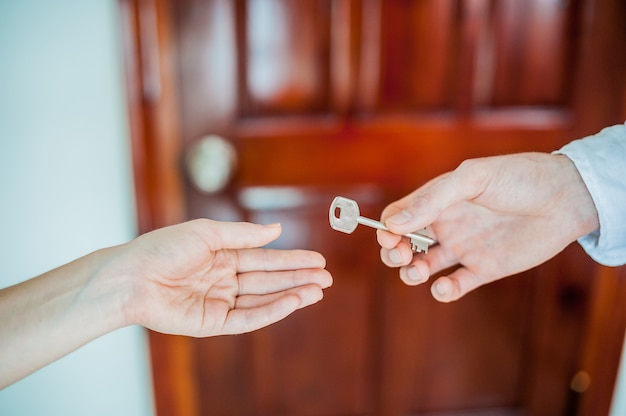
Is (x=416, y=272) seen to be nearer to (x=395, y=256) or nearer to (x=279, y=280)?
(x=395, y=256)

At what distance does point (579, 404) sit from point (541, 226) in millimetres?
769

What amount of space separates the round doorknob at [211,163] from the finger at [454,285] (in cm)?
52

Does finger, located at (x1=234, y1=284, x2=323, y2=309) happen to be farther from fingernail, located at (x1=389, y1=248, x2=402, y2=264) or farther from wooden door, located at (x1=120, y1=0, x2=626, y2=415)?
wooden door, located at (x1=120, y1=0, x2=626, y2=415)

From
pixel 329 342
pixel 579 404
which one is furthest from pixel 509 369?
pixel 329 342

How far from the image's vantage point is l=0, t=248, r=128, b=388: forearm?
0.77 m

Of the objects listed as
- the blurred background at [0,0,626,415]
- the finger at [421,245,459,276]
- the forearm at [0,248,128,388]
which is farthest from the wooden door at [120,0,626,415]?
the forearm at [0,248,128,388]

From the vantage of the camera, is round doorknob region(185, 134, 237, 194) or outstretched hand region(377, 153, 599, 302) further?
round doorknob region(185, 134, 237, 194)

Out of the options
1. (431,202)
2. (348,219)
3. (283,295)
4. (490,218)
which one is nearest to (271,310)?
(283,295)

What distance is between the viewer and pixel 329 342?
1.35 m

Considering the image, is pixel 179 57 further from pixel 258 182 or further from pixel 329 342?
pixel 329 342

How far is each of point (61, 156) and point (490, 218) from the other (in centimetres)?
85

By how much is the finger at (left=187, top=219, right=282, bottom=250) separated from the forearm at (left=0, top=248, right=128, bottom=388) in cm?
14

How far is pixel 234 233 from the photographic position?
0.81m

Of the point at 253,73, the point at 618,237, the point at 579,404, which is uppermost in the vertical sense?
the point at 253,73
